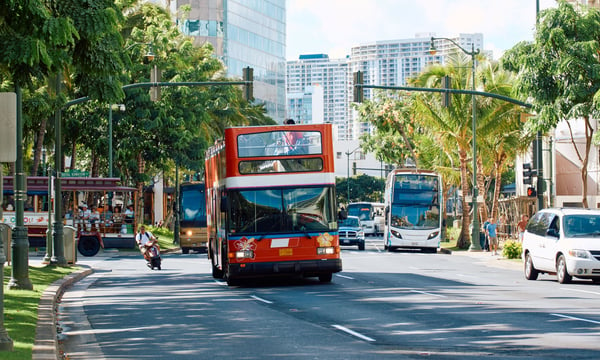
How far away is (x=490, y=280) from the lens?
25078 mm

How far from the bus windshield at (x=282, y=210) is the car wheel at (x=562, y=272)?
5.62m

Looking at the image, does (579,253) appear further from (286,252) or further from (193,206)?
(193,206)

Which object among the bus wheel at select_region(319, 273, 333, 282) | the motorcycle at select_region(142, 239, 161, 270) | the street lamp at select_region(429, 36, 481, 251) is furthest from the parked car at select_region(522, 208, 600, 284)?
the street lamp at select_region(429, 36, 481, 251)

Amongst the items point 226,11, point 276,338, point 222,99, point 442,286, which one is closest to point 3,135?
point 276,338

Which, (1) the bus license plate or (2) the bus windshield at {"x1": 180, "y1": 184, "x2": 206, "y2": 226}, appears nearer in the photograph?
(1) the bus license plate

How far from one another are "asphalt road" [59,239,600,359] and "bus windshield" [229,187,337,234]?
1.41 metres

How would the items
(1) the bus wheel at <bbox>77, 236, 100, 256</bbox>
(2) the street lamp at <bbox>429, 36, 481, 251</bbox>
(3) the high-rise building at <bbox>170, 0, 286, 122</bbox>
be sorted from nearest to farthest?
(1) the bus wheel at <bbox>77, 236, 100, 256</bbox> → (2) the street lamp at <bbox>429, 36, 481, 251</bbox> → (3) the high-rise building at <bbox>170, 0, 286, 122</bbox>

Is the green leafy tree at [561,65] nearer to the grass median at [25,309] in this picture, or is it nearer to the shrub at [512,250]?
the shrub at [512,250]

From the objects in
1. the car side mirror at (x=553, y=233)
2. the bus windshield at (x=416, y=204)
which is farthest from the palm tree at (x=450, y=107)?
the car side mirror at (x=553, y=233)

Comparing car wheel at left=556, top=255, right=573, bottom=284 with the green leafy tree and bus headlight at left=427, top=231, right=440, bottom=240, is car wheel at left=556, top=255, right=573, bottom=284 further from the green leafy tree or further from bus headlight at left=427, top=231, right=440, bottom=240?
bus headlight at left=427, top=231, right=440, bottom=240

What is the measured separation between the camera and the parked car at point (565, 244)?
2270 cm

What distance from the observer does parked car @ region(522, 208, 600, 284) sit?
22.7m

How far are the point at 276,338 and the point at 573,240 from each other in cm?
1204

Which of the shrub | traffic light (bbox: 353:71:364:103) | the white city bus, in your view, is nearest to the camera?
traffic light (bbox: 353:71:364:103)
